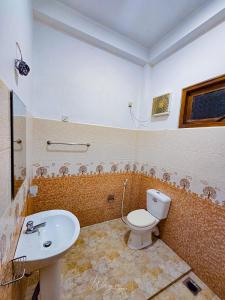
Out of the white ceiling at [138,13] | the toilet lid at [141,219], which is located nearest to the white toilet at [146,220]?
the toilet lid at [141,219]

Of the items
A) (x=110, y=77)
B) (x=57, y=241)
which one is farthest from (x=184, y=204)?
(x=110, y=77)

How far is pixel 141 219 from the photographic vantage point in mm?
1691

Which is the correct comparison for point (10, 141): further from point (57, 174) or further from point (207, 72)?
point (207, 72)

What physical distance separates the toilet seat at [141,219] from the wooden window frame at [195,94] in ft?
3.93

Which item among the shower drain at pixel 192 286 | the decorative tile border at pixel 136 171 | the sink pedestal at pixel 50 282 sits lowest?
the shower drain at pixel 192 286

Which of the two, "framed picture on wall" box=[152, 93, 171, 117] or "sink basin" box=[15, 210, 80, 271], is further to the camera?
"framed picture on wall" box=[152, 93, 171, 117]

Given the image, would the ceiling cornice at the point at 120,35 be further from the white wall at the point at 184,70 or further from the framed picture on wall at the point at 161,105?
the framed picture on wall at the point at 161,105

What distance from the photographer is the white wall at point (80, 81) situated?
151cm

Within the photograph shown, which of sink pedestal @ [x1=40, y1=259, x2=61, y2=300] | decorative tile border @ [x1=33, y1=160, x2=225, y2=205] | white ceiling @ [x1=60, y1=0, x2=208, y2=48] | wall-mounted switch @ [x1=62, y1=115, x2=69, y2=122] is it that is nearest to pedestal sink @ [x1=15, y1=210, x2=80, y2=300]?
sink pedestal @ [x1=40, y1=259, x2=61, y2=300]

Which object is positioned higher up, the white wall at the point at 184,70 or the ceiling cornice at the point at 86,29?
the ceiling cornice at the point at 86,29

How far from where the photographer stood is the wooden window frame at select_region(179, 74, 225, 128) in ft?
4.40

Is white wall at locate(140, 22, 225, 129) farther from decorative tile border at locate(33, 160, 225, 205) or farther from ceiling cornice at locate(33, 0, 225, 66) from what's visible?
decorative tile border at locate(33, 160, 225, 205)

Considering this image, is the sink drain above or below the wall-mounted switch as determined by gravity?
below

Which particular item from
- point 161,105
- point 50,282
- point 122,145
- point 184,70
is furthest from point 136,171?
point 50,282
